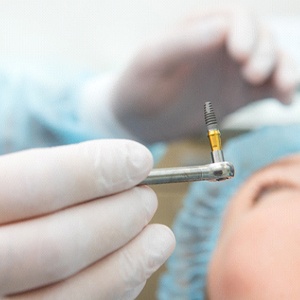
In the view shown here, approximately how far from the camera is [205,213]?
938 mm

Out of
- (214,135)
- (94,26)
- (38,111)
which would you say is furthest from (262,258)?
(94,26)

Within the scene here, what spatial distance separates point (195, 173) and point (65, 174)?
134 mm

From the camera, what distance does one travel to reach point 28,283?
475 mm

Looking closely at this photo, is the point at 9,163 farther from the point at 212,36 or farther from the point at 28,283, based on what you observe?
the point at 212,36

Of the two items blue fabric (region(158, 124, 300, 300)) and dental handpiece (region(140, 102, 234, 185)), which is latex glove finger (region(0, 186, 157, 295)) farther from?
blue fabric (region(158, 124, 300, 300))

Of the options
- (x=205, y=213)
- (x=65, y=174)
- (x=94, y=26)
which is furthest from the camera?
(x=94, y=26)

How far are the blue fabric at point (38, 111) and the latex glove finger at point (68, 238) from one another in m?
0.64

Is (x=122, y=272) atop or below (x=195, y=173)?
below

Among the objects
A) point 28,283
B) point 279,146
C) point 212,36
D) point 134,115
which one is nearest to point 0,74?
point 134,115

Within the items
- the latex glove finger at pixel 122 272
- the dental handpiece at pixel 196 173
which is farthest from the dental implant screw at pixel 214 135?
the latex glove finger at pixel 122 272

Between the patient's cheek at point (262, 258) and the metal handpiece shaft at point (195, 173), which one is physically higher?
the metal handpiece shaft at point (195, 173)

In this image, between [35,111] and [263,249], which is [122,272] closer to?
[263,249]

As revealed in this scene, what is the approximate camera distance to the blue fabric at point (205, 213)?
0.87 meters

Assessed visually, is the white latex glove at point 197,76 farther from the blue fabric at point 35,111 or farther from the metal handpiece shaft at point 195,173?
the metal handpiece shaft at point 195,173
